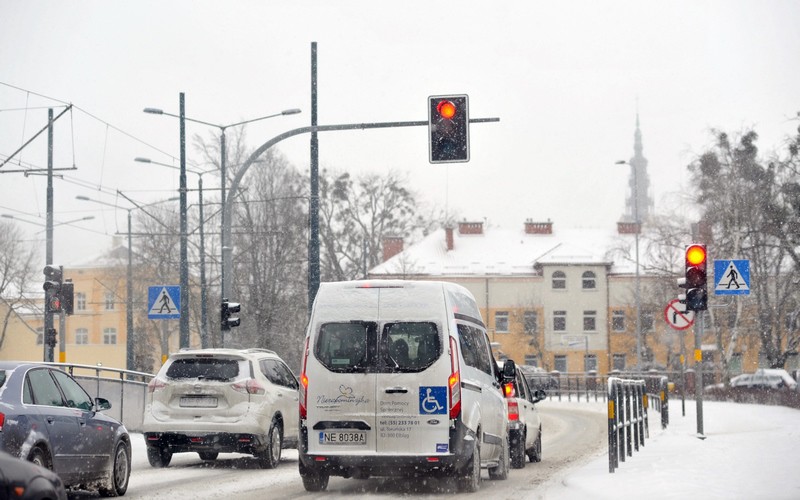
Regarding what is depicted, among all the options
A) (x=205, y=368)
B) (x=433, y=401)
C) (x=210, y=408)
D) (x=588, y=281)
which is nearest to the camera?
(x=433, y=401)

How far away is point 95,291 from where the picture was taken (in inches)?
3743

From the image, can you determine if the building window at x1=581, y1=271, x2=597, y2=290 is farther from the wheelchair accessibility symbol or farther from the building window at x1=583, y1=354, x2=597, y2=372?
the wheelchair accessibility symbol

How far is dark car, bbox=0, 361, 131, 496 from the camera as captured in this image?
10844 millimetres

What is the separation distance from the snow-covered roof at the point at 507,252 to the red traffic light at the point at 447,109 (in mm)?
58956

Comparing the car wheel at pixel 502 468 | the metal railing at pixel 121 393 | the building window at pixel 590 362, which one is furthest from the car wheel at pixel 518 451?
the building window at pixel 590 362

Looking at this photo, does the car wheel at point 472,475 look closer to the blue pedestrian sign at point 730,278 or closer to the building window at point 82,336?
the blue pedestrian sign at point 730,278

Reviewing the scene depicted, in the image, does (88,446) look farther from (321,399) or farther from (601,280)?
(601,280)

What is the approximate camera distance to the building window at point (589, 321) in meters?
82.6

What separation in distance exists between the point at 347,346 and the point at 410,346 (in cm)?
71

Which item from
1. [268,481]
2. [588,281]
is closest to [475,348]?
[268,481]

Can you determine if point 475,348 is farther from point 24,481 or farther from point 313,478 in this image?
point 24,481

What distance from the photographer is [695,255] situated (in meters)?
19.5

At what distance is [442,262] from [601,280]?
36.5 ft

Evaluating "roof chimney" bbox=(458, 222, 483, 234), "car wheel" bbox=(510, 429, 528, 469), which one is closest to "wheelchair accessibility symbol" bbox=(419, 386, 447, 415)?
"car wheel" bbox=(510, 429, 528, 469)
